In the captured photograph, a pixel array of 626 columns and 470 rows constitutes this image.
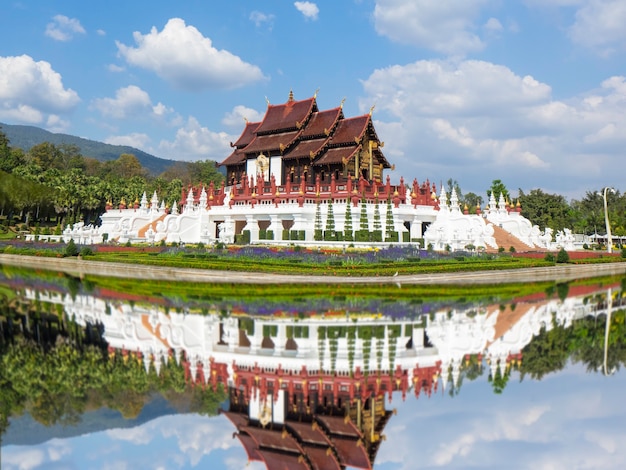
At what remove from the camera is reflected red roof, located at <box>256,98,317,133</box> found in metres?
52.0

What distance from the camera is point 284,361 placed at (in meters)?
13.6

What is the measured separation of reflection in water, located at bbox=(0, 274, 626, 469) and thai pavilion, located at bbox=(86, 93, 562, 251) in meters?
20.1

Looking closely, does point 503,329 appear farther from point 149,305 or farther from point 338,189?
point 338,189

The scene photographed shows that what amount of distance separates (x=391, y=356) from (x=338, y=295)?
428 inches

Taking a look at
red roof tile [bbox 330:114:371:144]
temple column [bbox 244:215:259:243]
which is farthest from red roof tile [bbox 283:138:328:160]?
temple column [bbox 244:215:259:243]

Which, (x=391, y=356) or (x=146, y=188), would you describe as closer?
(x=391, y=356)

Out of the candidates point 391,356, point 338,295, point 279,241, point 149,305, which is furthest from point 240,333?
point 279,241

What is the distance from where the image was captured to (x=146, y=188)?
82.4 meters

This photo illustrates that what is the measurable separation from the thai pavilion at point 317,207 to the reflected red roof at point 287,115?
0.12 m

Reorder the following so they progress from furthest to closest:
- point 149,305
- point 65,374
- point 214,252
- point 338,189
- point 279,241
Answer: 1. point 338,189
2. point 279,241
3. point 214,252
4. point 149,305
5. point 65,374

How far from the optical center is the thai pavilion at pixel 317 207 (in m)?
41.6

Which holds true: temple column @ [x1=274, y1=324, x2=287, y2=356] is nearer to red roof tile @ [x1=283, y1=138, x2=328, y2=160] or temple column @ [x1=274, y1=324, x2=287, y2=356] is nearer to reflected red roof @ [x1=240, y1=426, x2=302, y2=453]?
reflected red roof @ [x1=240, y1=426, x2=302, y2=453]

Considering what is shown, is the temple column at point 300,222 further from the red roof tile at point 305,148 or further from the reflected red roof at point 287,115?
the reflected red roof at point 287,115

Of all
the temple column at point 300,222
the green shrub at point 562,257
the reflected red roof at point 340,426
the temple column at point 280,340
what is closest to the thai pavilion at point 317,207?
the temple column at point 300,222
